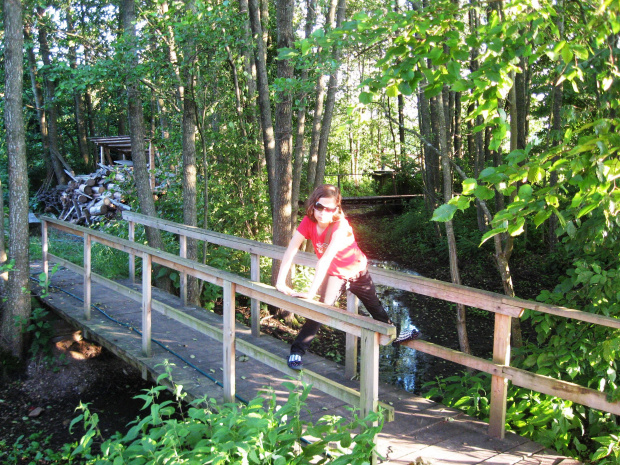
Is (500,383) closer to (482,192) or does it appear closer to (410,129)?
(482,192)

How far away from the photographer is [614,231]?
185 inches

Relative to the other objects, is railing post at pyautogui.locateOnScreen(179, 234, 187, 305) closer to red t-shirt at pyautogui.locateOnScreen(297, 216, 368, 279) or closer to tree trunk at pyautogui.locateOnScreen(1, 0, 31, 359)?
tree trunk at pyautogui.locateOnScreen(1, 0, 31, 359)

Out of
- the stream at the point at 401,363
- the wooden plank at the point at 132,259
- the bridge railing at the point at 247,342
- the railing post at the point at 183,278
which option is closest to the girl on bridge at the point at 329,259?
the bridge railing at the point at 247,342

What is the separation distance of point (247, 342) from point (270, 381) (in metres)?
0.45

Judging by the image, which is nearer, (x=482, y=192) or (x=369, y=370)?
(x=482, y=192)

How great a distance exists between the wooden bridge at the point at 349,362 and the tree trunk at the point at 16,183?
2.89ft

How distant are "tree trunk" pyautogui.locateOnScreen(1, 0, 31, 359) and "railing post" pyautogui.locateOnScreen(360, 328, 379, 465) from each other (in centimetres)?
513

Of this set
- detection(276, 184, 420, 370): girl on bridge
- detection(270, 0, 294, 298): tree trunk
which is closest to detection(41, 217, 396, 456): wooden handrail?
detection(276, 184, 420, 370): girl on bridge

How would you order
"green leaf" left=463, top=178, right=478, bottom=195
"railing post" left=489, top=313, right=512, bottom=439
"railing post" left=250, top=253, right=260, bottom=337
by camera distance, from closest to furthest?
"green leaf" left=463, top=178, right=478, bottom=195 → "railing post" left=489, top=313, right=512, bottom=439 → "railing post" left=250, top=253, right=260, bottom=337

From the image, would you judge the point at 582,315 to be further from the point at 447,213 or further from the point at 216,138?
the point at 216,138

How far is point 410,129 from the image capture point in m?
9.14

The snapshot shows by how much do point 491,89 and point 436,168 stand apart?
14.6m

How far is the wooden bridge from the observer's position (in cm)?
363

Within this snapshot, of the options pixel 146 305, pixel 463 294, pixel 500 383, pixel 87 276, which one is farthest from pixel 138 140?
pixel 500 383
